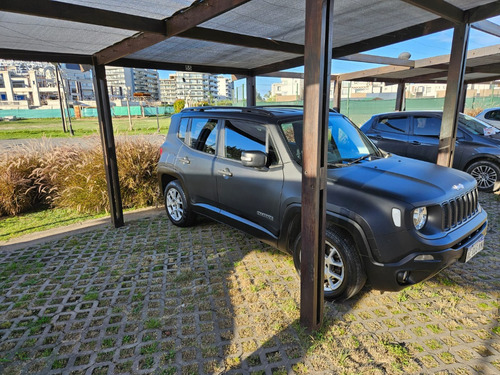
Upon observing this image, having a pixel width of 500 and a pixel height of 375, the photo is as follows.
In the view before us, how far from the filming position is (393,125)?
7.70 meters

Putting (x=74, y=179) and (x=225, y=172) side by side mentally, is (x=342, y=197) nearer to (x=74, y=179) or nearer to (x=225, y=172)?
(x=225, y=172)

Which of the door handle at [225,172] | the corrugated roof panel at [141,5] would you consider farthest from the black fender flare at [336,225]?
the corrugated roof panel at [141,5]

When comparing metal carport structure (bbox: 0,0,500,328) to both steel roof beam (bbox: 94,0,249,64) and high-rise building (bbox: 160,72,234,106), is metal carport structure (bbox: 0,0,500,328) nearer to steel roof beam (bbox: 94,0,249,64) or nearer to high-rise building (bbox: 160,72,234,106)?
steel roof beam (bbox: 94,0,249,64)

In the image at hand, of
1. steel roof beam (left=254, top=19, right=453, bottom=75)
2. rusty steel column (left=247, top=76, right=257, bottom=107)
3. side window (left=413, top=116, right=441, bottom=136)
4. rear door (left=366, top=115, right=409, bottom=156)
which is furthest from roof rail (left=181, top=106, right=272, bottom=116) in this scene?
side window (left=413, top=116, right=441, bottom=136)

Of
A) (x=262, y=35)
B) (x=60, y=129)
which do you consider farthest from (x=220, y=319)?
(x=60, y=129)

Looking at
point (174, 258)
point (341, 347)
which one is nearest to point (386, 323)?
point (341, 347)

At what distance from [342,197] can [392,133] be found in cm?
565

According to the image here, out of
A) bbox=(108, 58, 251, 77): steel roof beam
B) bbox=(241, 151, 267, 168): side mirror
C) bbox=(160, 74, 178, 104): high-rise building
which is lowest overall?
bbox=(241, 151, 267, 168): side mirror

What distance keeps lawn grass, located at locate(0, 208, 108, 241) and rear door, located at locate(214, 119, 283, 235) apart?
11.2 ft

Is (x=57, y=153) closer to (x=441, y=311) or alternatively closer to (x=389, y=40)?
(x=389, y=40)

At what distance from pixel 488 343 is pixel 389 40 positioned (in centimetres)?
424

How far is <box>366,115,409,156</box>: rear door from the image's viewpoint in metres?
7.48

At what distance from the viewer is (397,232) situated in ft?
8.34

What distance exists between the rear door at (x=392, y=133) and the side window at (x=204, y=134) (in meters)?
4.82
